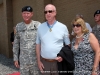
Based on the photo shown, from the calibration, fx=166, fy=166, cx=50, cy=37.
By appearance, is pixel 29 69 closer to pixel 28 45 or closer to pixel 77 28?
pixel 28 45

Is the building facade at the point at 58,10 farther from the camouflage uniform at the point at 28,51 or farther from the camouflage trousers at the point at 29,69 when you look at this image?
the camouflage trousers at the point at 29,69

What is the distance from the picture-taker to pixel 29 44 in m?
2.99

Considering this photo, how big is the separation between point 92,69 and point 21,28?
1477mm

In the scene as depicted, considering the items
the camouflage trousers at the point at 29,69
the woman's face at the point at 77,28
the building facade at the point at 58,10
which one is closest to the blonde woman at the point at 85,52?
the woman's face at the point at 77,28

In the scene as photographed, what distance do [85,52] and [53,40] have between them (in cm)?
55

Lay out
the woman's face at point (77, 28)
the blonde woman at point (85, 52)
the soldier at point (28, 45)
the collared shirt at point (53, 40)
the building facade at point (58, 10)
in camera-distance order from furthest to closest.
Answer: the building facade at point (58, 10)
the soldier at point (28, 45)
the collared shirt at point (53, 40)
the woman's face at point (77, 28)
the blonde woman at point (85, 52)

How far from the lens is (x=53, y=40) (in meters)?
2.67

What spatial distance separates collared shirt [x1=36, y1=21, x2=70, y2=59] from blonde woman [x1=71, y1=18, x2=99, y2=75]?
0.84 ft

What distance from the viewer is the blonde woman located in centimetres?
239

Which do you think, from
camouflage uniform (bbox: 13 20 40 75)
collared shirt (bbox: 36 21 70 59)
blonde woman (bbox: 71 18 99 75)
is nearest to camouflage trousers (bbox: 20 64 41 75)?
camouflage uniform (bbox: 13 20 40 75)

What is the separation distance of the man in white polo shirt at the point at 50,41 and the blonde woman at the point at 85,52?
263 mm

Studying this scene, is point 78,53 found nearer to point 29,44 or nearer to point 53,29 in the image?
point 53,29

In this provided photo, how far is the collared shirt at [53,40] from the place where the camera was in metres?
2.67

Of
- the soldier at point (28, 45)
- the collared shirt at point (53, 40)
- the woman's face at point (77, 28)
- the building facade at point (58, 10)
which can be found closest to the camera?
the woman's face at point (77, 28)
